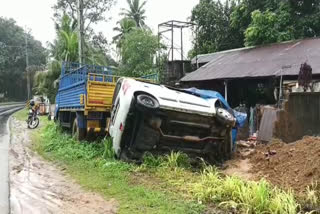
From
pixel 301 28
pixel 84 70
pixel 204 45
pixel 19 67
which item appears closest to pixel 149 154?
pixel 84 70

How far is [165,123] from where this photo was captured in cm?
797

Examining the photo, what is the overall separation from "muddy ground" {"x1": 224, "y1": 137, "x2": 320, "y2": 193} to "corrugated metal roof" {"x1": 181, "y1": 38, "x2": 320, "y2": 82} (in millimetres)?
5304

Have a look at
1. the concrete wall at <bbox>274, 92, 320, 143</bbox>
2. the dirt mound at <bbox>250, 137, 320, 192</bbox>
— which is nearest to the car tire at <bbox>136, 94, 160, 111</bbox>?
the dirt mound at <bbox>250, 137, 320, 192</bbox>

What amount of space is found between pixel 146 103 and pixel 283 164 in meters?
2.92

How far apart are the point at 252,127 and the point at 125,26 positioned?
24.1 meters

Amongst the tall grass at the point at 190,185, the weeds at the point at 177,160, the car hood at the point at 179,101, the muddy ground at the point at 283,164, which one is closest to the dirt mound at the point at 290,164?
the muddy ground at the point at 283,164

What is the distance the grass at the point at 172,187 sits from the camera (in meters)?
5.30

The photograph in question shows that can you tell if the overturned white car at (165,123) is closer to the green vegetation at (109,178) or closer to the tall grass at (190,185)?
the tall grass at (190,185)

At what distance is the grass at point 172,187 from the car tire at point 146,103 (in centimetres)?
111

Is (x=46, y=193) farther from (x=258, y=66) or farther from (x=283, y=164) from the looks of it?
(x=258, y=66)

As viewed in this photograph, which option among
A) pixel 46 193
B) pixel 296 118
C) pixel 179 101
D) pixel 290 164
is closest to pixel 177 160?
pixel 179 101

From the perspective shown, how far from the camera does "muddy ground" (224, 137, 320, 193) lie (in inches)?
246

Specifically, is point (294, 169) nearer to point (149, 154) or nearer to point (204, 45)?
point (149, 154)

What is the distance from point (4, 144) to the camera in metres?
13.0
